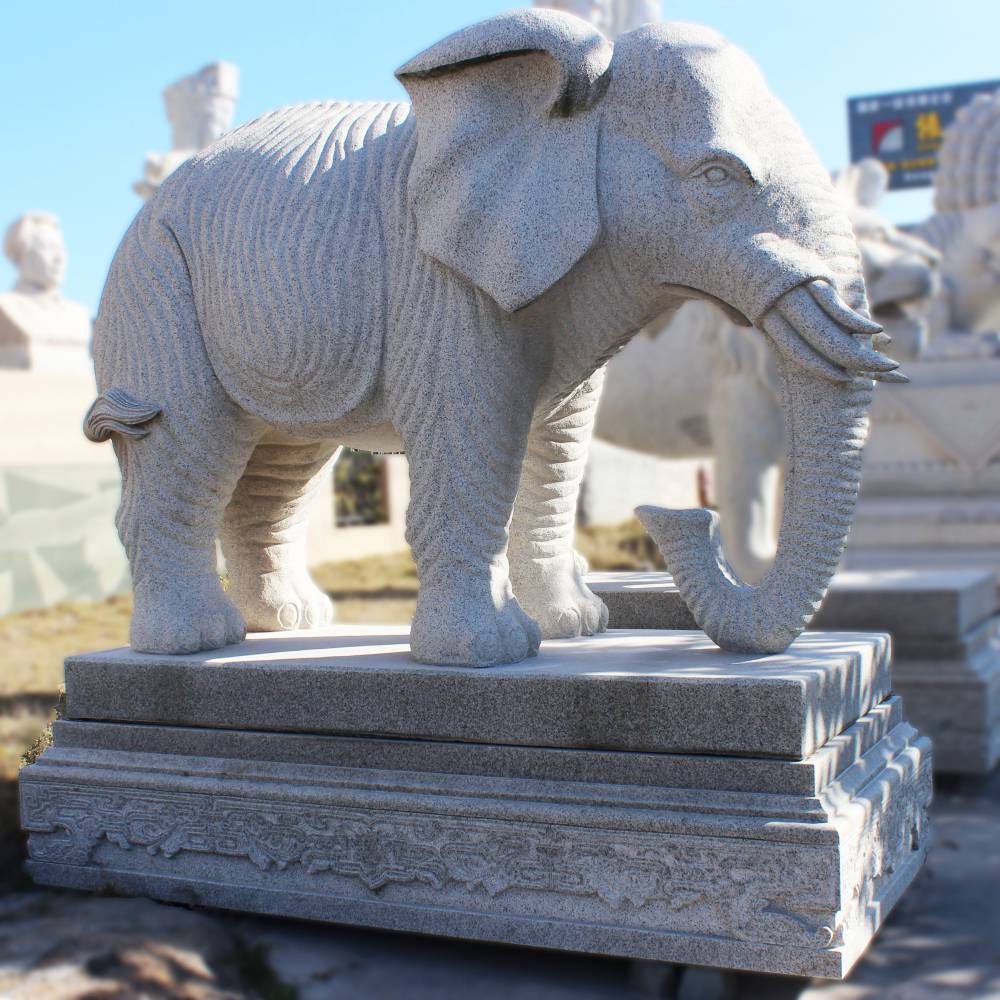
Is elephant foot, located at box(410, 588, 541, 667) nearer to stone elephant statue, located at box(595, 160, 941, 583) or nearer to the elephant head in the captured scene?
the elephant head

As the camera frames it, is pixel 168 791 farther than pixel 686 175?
Yes

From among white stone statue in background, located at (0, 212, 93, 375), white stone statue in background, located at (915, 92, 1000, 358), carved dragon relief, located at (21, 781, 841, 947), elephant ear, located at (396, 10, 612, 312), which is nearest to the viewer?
carved dragon relief, located at (21, 781, 841, 947)

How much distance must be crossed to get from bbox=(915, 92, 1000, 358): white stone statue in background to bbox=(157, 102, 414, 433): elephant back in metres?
5.80

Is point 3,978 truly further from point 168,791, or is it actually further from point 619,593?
point 619,593

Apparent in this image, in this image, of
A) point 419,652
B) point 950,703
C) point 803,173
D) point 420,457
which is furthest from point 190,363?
point 950,703

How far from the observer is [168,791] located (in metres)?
2.63

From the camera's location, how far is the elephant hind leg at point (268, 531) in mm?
3145

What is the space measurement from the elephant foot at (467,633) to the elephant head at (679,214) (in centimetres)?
36

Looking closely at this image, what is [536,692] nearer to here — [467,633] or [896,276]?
[467,633]

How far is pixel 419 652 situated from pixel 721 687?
0.67m

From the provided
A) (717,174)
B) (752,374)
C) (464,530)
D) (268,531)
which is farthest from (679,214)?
(752,374)

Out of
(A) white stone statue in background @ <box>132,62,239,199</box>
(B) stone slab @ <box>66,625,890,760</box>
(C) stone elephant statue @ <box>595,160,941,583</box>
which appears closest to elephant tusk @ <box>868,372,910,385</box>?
(B) stone slab @ <box>66,625,890,760</box>

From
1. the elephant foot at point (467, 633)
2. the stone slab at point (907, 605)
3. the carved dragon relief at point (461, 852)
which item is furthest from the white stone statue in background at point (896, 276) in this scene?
the carved dragon relief at point (461, 852)

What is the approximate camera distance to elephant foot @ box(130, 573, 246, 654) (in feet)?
9.16
